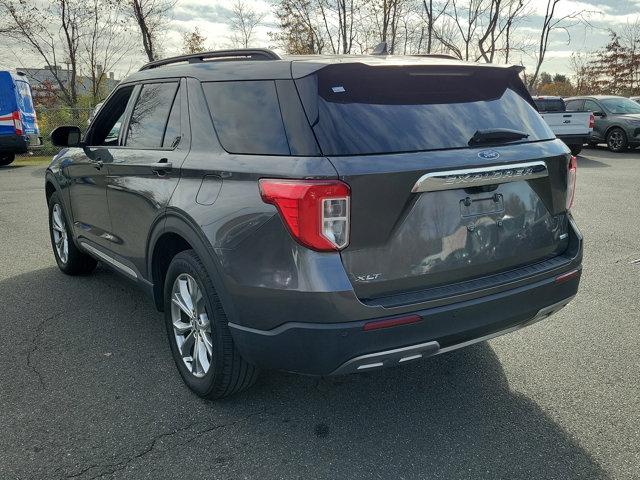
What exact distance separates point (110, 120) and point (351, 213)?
2700 mm

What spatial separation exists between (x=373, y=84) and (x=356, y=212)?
651 millimetres

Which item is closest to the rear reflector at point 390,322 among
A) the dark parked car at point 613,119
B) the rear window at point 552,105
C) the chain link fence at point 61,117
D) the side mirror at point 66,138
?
the side mirror at point 66,138

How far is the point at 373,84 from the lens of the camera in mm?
2500

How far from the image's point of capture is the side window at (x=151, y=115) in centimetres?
330

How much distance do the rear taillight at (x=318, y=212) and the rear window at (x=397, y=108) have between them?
18 cm

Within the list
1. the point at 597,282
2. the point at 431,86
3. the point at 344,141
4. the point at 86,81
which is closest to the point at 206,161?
the point at 344,141

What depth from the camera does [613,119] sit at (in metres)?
17.1

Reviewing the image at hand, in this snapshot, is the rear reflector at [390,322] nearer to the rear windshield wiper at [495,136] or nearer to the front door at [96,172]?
the rear windshield wiper at [495,136]

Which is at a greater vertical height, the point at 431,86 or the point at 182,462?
the point at 431,86

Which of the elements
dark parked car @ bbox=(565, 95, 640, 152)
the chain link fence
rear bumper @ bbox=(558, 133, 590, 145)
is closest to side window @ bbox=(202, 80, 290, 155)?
rear bumper @ bbox=(558, 133, 590, 145)

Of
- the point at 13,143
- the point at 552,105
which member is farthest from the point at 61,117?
the point at 552,105

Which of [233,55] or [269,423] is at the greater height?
Answer: [233,55]

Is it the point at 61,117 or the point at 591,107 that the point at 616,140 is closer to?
the point at 591,107

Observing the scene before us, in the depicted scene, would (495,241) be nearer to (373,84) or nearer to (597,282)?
(373,84)
